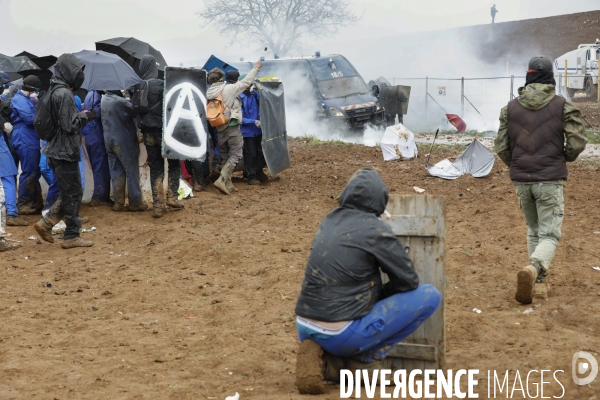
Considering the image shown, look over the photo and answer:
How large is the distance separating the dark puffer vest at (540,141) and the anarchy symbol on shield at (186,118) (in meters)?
4.80

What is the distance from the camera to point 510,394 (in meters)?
4.22

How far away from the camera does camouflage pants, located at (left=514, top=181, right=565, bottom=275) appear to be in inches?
242

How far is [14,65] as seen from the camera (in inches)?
578

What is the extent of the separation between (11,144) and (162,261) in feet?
11.4

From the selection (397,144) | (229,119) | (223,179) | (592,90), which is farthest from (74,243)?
(592,90)

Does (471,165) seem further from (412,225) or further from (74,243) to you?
(412,225)

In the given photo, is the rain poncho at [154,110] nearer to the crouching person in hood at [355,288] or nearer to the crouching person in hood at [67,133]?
the crouching person in hood at [67,133]

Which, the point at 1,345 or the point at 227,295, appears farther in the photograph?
the point at 227,295

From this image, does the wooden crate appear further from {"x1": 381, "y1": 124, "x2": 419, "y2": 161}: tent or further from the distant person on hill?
{"x1": 381, "y1": 124, "x2": 419, "y2": 161}: tent

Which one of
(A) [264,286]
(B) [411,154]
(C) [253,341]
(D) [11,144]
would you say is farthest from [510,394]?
(B) [411,154]

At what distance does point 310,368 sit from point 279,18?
37899mm

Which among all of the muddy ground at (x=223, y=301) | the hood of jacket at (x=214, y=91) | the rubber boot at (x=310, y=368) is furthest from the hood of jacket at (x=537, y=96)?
the hood of jacket at (x=214, y=91)

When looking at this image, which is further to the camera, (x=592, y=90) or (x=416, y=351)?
(x=592, y=90)

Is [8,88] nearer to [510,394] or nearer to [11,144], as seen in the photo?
[11,144]
